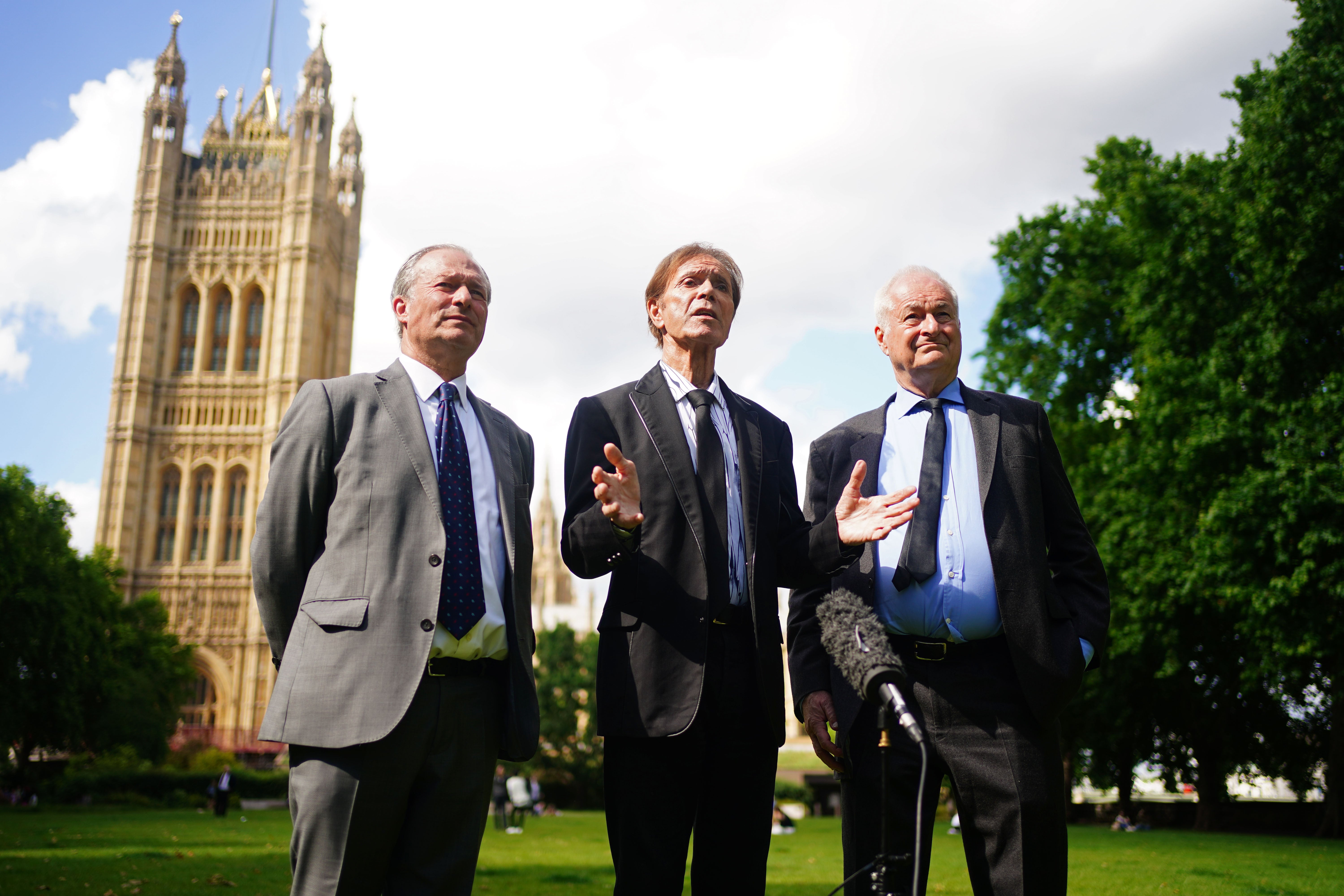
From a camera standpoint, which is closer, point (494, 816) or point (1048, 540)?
point (1048, 540)

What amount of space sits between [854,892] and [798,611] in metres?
1.05

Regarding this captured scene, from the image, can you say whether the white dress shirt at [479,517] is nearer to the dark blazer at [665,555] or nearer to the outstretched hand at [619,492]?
the dark blazer at [665,555]

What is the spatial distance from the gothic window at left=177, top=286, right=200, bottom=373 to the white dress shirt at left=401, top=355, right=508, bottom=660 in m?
73.5

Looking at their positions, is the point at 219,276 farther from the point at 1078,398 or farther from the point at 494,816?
the point at 1078,398

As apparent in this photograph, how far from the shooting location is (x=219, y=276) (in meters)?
71.2

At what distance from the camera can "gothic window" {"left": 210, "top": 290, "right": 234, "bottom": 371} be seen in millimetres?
70750

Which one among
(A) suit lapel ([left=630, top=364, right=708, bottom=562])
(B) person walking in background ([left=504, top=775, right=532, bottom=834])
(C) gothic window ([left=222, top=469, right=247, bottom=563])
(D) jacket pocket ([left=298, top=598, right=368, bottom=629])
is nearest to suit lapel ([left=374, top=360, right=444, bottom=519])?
(D) jacket pocket ([left=298, top=598, right=368, bottom=629])

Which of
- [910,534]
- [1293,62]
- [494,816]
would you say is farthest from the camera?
[494,816]

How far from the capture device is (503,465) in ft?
12.6

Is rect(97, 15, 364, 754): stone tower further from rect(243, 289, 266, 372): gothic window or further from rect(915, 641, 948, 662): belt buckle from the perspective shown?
rect(915, 641, 948, 662): belt buckle

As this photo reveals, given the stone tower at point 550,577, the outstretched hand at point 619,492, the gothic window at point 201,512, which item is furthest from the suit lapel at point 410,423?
the stone tower at point 550,577

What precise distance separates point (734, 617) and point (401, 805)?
1226 mm

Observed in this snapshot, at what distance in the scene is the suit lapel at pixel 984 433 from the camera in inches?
152

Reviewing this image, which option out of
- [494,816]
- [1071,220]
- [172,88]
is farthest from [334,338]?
[1071,220]
